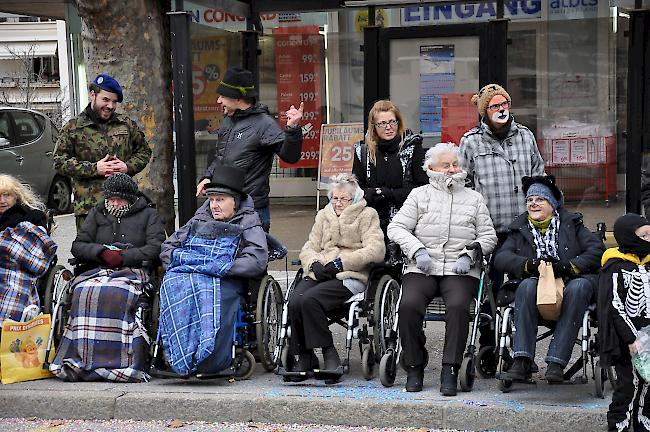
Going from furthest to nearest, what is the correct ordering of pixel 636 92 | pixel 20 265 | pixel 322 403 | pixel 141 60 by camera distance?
pixel 636 92 → pixel 141 60 → pixel 20 265 → pixel 322 403

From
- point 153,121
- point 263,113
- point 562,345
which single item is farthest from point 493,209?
point 153,121

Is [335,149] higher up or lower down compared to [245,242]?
higher up

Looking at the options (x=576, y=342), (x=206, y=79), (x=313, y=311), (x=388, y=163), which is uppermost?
(x=206, y=79)

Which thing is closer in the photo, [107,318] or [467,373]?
[467,373]

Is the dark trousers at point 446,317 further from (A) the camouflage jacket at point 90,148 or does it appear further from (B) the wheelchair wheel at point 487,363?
(A) the camouflage jacket at point 90,148

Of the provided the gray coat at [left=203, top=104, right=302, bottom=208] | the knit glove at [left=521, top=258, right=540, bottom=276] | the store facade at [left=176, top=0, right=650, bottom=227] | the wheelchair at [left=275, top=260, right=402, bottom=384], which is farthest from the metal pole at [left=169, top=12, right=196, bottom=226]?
the knit glove at [left=521, top=258, right=540, bottom=276]

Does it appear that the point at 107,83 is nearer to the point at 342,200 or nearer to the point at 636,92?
the point at 342,200

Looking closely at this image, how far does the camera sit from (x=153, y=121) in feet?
29.2

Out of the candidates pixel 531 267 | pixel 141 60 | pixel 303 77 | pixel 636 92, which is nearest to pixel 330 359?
pixel 531 267

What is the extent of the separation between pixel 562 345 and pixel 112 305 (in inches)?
109

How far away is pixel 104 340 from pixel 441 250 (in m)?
2.17

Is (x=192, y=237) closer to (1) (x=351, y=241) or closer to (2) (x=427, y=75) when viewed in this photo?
(1) (x=351, y=241)

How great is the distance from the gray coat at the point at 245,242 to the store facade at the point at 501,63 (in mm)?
2651

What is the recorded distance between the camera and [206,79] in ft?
30.3
